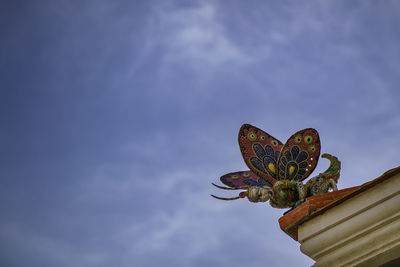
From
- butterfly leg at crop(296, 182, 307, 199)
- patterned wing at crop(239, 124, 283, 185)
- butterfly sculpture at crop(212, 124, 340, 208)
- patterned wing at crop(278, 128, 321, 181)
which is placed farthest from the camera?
patterned wing at crop(239, 124, 283, 185)

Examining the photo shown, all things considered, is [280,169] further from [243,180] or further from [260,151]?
[243,180]

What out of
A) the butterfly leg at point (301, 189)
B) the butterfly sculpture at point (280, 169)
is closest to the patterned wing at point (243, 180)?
the butterfly sculpture at point (280, 169)

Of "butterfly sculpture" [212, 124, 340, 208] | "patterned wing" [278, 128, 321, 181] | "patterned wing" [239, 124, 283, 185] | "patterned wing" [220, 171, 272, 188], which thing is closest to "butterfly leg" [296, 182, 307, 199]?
"butterfly sculpture" [212, 124, 340, 208]

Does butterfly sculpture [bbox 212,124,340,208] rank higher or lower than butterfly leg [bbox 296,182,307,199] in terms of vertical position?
higher

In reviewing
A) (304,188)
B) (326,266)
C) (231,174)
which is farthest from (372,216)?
(231,174)

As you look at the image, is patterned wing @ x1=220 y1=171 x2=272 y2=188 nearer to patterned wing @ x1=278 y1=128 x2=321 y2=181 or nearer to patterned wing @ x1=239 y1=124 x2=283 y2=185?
patterned wing @ x1=239 y1=124 x2=283 y2=185

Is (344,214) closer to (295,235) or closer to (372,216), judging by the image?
→ (372,216)

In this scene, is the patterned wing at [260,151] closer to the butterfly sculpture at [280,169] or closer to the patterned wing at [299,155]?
the butterfly sculpture at [280,169]

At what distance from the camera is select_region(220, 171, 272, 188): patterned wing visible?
28.0 feet

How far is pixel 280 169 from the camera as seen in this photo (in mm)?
8344

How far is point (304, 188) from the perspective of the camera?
7.72 meters

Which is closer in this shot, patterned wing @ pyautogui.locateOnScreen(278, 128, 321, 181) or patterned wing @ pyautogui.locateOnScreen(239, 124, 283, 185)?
patterned wing @ pyautogui.locateOnScreen(278, 128, 321, 181)

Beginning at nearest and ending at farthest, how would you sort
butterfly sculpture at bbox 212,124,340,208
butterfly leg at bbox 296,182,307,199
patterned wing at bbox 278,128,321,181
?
butterfly leg at bbox 296,182,307,199 < butterfly sculpture at bbox 212,124,340,208 < patterned wing at bbox 278,128,321,181

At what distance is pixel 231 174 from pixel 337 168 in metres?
1.85
